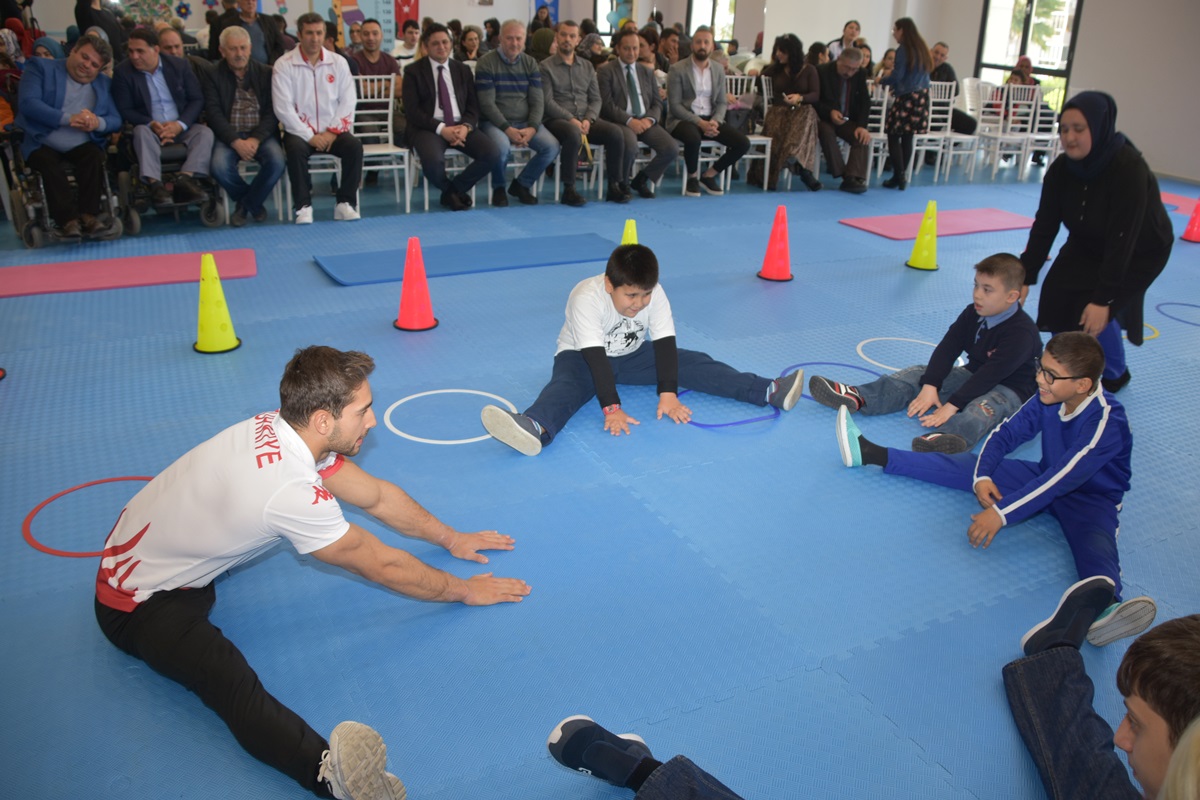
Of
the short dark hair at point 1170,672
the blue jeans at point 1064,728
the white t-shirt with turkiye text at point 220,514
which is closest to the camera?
the short dark hair at point 1170,672

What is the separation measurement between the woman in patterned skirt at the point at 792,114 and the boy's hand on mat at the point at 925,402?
5965 millimetres

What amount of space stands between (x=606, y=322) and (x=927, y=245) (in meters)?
3.67

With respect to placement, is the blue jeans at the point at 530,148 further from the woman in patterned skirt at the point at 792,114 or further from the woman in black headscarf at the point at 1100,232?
the woman in black headscarf at the point at 1100,232

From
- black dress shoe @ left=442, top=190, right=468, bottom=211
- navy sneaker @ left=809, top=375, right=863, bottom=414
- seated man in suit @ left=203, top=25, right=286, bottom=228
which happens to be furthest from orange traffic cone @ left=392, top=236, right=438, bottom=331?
black dress shoe @ left=442, top=190, right=468, bottom=211

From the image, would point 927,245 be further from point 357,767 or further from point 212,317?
point 357,767

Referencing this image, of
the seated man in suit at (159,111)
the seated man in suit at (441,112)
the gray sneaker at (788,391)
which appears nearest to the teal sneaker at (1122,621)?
the gray sneaker at (788,391)

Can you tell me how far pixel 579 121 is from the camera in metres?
8.59

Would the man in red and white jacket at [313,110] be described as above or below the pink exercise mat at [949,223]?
above

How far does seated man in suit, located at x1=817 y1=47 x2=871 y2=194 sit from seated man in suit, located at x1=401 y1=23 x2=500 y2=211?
3.93m

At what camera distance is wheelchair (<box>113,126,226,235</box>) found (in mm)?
6883

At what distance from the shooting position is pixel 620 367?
14.3 feet

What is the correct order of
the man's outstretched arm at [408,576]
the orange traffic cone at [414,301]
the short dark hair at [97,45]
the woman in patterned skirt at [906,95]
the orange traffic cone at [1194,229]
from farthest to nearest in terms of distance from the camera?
the woman in patterned skirt at [906,95]
the orange traffic cone at [1194,229]
the short dark hair at [97,45]
the orange traffic cone at [414,301]
the man's outstretched arm at [408,576]

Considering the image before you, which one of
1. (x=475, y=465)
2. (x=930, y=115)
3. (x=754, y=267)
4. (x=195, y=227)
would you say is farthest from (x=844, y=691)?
(x=930, y=115)

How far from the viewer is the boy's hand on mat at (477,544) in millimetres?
2984
